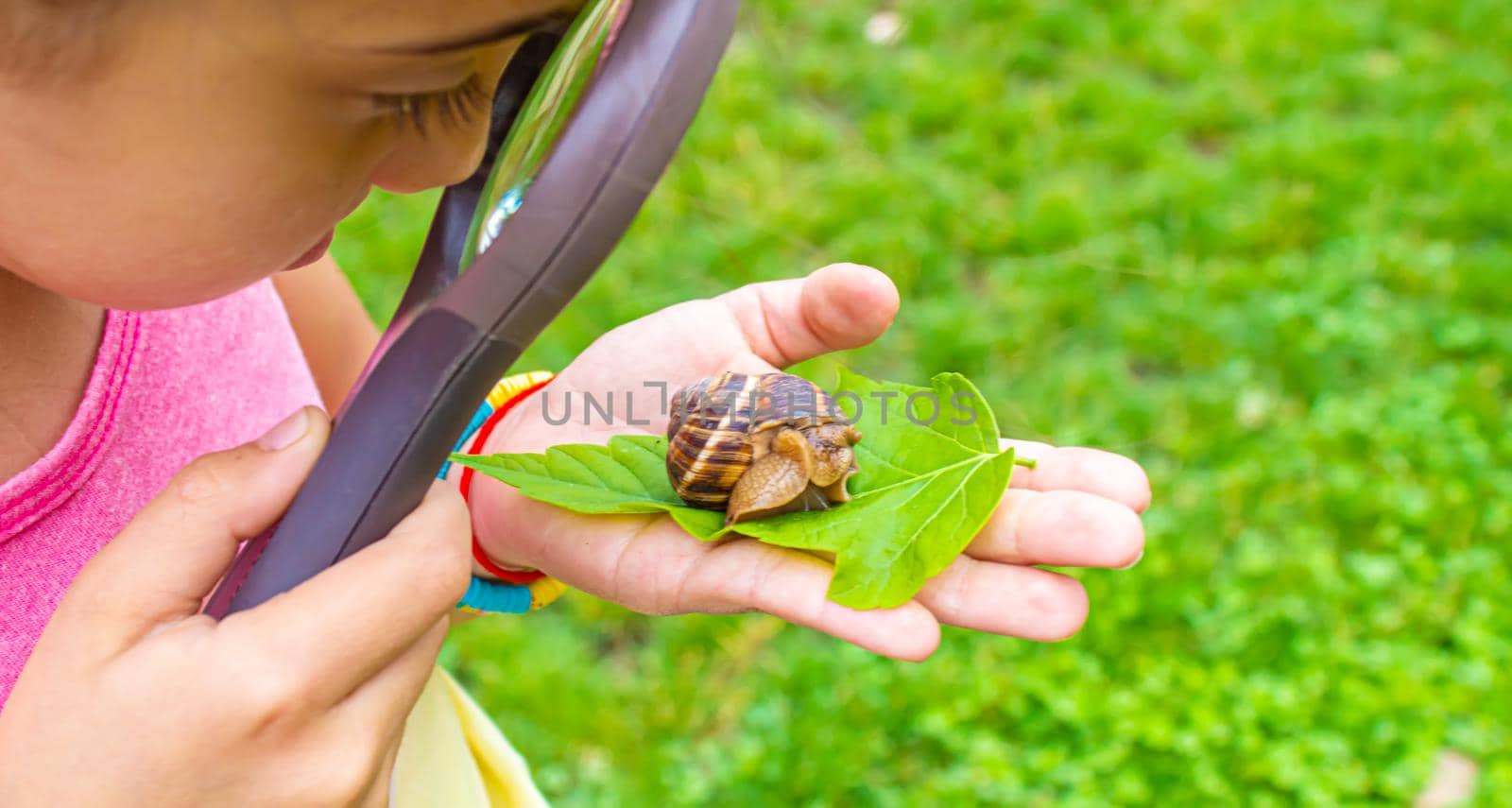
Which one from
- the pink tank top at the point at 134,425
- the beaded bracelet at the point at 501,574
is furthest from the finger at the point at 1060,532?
the pink tank top at the point at 134,425

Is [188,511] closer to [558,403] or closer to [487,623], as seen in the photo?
[558,403]

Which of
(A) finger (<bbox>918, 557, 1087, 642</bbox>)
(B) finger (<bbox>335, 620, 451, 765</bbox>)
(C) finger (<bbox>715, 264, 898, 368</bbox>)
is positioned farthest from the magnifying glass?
(A) finger (<bbox>918, 557, 1087, 642</bbox>)

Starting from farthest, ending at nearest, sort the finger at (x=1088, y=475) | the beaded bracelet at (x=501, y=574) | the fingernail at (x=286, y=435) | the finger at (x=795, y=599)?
1. the beaded bracelet at (x=501, y=574)
2. the finger at (x=1088, y=475)
3. the finger at (x=795, y=599)
4. the fingernail at (x=286, y=435)

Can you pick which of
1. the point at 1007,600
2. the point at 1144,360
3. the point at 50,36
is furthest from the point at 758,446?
the point at 1144,360

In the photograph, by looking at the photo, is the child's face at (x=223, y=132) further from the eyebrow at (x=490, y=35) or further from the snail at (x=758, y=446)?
the snail at (x=758, y=446)

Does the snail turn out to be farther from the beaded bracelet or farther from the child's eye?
the child's eye

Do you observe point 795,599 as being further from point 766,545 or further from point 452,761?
point 452,761
